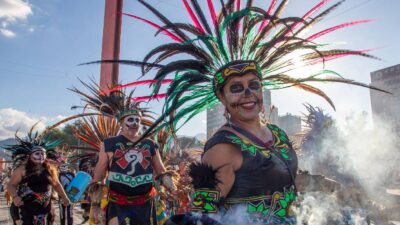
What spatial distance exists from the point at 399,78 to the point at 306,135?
31737 mm

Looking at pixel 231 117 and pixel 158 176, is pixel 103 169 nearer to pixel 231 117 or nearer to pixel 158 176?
pixel 158 176

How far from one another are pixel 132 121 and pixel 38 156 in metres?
2.27

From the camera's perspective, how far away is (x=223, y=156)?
1811mm

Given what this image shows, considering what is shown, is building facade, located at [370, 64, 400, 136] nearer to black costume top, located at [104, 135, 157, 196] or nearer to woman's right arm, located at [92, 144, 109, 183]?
black costume top, located at [104, 135, 157, 196]

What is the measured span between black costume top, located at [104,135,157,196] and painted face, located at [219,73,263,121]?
Result: 81.2 inches

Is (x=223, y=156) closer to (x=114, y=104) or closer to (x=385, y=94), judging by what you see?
(x=114, y=104)

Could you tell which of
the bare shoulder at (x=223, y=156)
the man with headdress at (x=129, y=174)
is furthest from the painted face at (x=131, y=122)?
the bare shoulder at (x=223, y=156)

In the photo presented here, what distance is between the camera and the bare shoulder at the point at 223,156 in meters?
1.80

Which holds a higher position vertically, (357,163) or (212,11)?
(212,11)

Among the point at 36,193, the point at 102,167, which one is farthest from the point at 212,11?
the point at 36,193

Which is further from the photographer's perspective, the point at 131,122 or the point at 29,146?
the point at 29,146

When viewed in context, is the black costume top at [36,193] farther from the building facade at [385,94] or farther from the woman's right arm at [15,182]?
the building facade at [385,94]

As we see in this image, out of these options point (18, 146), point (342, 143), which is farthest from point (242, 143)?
point (342, 143)

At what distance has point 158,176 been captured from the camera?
4145 millimetres
